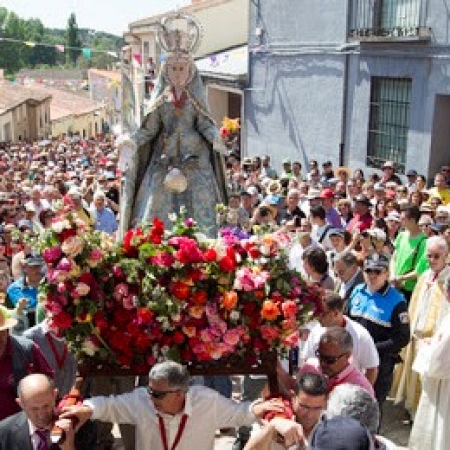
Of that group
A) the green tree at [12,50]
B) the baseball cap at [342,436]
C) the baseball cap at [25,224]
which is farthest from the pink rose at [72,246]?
the green tree at [12,50]

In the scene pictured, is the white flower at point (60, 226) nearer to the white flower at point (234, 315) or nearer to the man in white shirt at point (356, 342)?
the white flower at point (234, 315)

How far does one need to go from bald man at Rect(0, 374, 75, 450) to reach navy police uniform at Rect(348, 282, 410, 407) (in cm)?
245

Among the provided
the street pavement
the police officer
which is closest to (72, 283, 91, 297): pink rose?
the street pavement

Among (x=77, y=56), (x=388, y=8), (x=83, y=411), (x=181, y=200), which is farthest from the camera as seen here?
(x=77, y=56)

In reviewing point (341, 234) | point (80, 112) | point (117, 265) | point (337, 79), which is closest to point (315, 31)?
point (337, 79)

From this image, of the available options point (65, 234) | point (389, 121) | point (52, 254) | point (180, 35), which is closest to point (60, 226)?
Result: point (65, 234)

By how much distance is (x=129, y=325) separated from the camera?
3.51m

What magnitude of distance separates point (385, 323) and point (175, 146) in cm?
277

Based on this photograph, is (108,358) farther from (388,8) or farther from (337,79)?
(337,79)

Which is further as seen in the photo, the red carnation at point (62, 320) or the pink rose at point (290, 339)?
the pink rose at point (290, 339)

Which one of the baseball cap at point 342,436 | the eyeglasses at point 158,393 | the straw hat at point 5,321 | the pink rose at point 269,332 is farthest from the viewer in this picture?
the straw hat at point 5,321

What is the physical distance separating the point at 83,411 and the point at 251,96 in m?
16.8

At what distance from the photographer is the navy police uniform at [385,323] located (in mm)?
4867

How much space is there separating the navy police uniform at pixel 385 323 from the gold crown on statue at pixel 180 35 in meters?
2.93
